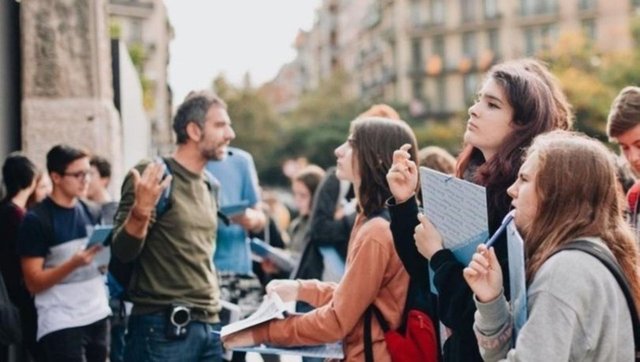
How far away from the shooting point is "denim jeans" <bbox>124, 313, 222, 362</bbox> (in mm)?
4707

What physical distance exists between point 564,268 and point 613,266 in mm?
142

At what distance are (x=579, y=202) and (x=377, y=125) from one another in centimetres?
136

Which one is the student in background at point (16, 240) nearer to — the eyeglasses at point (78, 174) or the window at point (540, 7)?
the eyeglasses at point (78, 174)

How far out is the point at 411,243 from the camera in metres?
3.39

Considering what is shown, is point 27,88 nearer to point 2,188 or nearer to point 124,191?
point 2,188

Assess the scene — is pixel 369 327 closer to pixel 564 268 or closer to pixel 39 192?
pixel 564 268

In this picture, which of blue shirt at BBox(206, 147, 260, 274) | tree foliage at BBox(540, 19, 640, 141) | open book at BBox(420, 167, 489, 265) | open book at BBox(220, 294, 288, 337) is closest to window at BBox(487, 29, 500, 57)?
A: tree foliage at BBox(540, 19, 640, 141)

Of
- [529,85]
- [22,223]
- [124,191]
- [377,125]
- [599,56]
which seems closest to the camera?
[529,85]

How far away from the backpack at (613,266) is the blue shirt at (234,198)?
11.6 ft

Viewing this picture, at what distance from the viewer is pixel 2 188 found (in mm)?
6289

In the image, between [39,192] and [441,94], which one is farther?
[441,94]

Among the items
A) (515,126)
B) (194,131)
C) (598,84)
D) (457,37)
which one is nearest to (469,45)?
(457,37)

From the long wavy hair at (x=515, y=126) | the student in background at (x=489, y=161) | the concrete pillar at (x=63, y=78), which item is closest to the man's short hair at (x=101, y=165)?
the concrete pillar at (x=63, y=78)

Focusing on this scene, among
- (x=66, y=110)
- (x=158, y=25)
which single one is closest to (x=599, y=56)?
(x=158, y=25)
